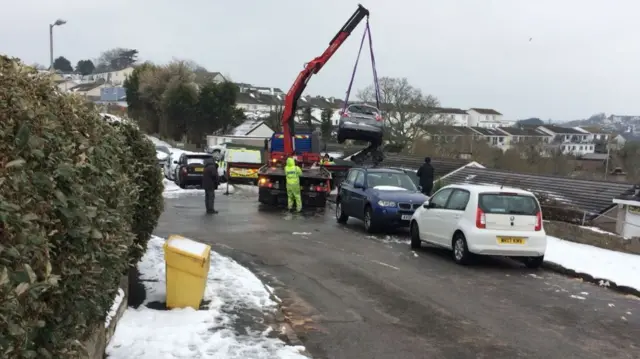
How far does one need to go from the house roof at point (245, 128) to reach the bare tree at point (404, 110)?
14669 millimetres

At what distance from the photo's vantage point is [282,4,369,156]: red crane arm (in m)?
21.3

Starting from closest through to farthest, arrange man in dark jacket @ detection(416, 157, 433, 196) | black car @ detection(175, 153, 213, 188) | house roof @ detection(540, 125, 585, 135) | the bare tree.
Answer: man in dark jacket @ detection(416, 157, 433, 196)
black car @ detection(175, 153, 213, 188)
the bare tree
house roof @ detection(540, 125, 585, 135)

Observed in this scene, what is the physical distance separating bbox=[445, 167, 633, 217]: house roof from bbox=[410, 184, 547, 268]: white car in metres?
15.1

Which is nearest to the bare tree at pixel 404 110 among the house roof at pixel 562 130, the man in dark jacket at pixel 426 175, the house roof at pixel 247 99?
the man in dark jacket at pixel 426 175

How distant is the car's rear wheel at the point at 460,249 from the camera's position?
11.2 m

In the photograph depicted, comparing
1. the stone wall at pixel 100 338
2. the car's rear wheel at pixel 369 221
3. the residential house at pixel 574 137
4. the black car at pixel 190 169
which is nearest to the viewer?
→ the stone wall at pixel 100 338

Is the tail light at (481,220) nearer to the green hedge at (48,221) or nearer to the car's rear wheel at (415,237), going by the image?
the car's rear wheel at (415,237)

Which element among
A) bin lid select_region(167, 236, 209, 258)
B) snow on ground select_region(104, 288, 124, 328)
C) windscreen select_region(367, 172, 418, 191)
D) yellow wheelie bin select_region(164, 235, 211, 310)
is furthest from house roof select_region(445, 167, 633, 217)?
snow on ground select_region(104, 288, 124, 328)

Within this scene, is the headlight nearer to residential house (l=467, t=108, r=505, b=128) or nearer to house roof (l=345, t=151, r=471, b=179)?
house roof (l=345, t=151, r=471, b=179)

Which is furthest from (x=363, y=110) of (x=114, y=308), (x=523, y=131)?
(x=523, y=131)

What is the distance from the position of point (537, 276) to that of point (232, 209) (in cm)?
1134

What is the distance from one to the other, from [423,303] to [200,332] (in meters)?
3.42

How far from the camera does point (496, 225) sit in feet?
36.3

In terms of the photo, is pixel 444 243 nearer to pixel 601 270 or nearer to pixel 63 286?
pixel 601 270
